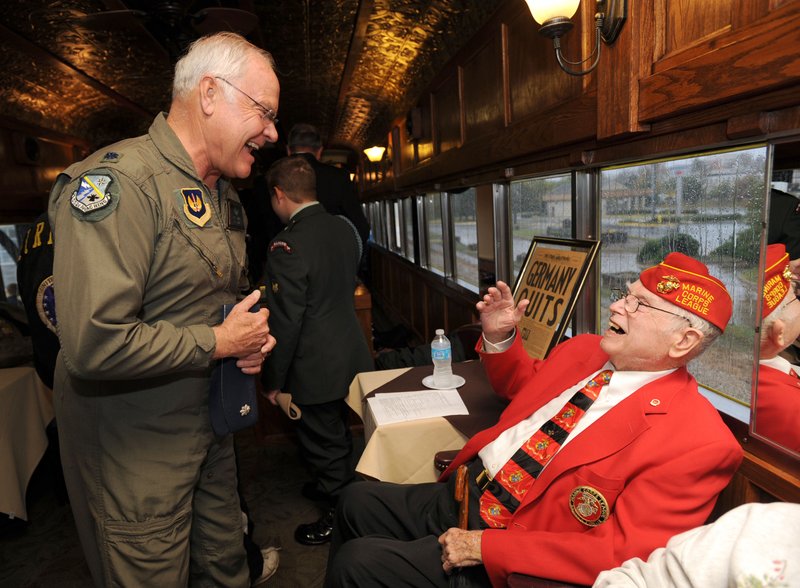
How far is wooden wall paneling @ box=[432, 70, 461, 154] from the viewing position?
4.45 m

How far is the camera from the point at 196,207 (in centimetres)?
153

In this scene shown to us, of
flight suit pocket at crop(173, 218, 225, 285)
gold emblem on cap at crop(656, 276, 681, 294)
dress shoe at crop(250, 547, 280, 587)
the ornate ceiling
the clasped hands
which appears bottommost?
dress shoe at crop(250, 547, 280, 587)

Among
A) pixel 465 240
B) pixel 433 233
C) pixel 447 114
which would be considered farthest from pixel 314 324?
pixel 433 233

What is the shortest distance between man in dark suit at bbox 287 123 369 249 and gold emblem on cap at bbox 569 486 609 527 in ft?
9.59

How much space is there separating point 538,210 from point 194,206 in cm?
246

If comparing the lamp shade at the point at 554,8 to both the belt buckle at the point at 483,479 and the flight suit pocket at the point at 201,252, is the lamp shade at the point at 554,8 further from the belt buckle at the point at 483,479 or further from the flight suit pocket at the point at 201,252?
the belt buckle at the point at 483,479

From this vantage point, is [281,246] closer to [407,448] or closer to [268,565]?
[407,448]

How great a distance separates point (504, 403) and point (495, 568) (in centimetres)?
87

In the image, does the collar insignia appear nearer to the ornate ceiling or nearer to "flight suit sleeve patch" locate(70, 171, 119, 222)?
"flight suit sleeve patch" locate(70, 171, 119, 222)

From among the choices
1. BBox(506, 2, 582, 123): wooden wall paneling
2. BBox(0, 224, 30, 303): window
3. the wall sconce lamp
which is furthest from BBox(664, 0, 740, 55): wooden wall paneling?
BBox(0, 224, 30, 303): window

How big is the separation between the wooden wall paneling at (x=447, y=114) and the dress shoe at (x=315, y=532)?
3.09 metres

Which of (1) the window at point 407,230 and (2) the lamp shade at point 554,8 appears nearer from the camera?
(2) the lamp shade at point 554,8

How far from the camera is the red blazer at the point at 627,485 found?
137cm

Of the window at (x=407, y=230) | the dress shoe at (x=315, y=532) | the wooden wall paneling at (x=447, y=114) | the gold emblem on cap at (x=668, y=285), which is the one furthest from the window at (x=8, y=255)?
the gold emblem on cap at (x=668, y=285)
